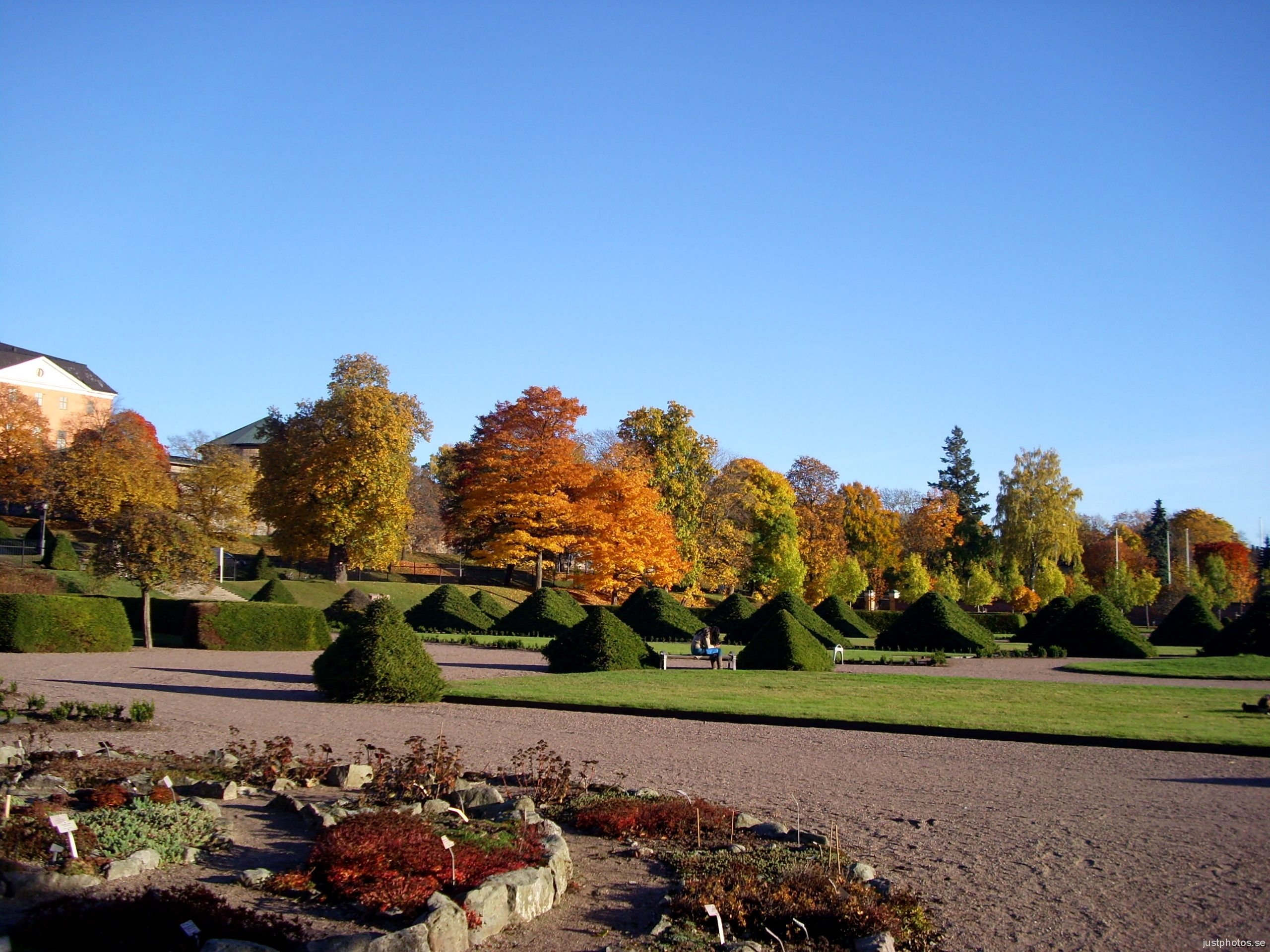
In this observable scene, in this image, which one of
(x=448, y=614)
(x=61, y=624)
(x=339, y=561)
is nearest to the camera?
(x=61, y=624)

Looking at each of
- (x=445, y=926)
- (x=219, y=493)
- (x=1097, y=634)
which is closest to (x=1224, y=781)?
(x=445, y=926)

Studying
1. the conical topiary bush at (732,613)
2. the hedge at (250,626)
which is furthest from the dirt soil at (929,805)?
the conical topiary bush at (732,613)

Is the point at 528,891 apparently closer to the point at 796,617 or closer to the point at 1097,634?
the point at 796,617

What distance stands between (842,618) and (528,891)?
1408 inches

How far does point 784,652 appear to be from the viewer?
76.9 ft

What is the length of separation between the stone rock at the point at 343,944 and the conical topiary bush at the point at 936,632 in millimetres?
29741

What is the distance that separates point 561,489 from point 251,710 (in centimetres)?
Result: 3707

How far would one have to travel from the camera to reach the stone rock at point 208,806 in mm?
7461

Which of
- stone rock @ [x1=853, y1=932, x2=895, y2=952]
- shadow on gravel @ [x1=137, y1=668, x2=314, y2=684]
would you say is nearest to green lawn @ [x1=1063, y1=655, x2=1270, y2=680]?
shadow on gravel @ [x1=137, y1=668, x2=314, y2=684]

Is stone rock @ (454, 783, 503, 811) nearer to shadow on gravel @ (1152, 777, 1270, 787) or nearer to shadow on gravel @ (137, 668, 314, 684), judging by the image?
shadow on gravel @ (1152, 777, 1270, 787)

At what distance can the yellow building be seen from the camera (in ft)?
249

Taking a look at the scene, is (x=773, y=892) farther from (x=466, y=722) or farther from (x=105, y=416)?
(x=105, y=416)

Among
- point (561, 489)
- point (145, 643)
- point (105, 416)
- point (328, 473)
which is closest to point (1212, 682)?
point (145, 643)

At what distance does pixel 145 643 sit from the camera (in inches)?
1039
